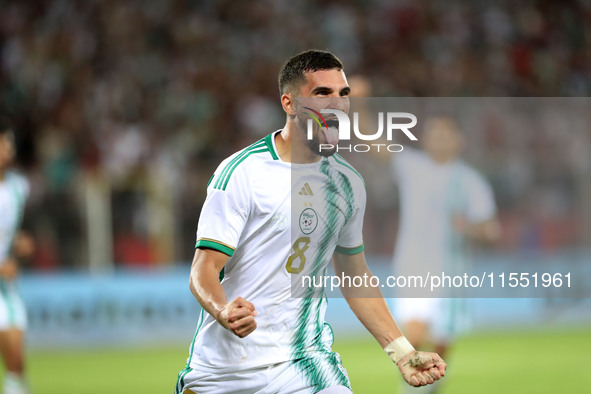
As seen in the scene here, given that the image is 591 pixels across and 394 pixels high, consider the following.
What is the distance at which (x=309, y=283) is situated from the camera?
402cm

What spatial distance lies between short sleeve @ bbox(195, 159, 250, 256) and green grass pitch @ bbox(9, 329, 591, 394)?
561 cm

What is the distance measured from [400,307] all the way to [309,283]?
11.1 feet

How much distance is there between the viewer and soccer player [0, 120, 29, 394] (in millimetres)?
7691

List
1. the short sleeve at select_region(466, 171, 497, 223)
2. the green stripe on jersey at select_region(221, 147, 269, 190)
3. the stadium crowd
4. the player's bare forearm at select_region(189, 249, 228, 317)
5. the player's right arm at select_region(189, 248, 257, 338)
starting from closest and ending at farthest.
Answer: the player's right arm at select_region(189, 248, 257, 338) → the player's bare forearm at select_region(189, 249, 228, 317) → the green stripe on jersey at select_region(221, 147, 269, 190) → the short sleeve at select_region(466, 171, 497, 223) → the stadium crowd

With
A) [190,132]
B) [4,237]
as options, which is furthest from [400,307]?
[190,132]

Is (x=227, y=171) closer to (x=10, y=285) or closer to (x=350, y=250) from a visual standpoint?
(x=350, y=250)

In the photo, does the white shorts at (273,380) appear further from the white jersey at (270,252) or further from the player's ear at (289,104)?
the player's ear at (289,104)

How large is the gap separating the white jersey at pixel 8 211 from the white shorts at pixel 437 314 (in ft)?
11.5

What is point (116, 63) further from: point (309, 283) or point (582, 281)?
point (309, 283)

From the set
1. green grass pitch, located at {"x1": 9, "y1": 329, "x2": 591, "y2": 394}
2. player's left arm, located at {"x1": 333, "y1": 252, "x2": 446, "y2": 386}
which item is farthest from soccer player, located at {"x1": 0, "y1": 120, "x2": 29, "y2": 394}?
player's left arm, located at {"x1": 333, "y1": 252, "x2": 446, "y2": 386}

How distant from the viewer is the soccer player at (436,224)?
7398 millimetres

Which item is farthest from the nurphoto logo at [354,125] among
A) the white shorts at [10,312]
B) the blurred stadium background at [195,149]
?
the white shorts at [10,312]

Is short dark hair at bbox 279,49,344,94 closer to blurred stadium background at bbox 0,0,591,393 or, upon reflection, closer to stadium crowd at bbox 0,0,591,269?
blurred stadium background at bbox 0,0,591,393

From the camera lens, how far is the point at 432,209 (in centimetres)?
775
